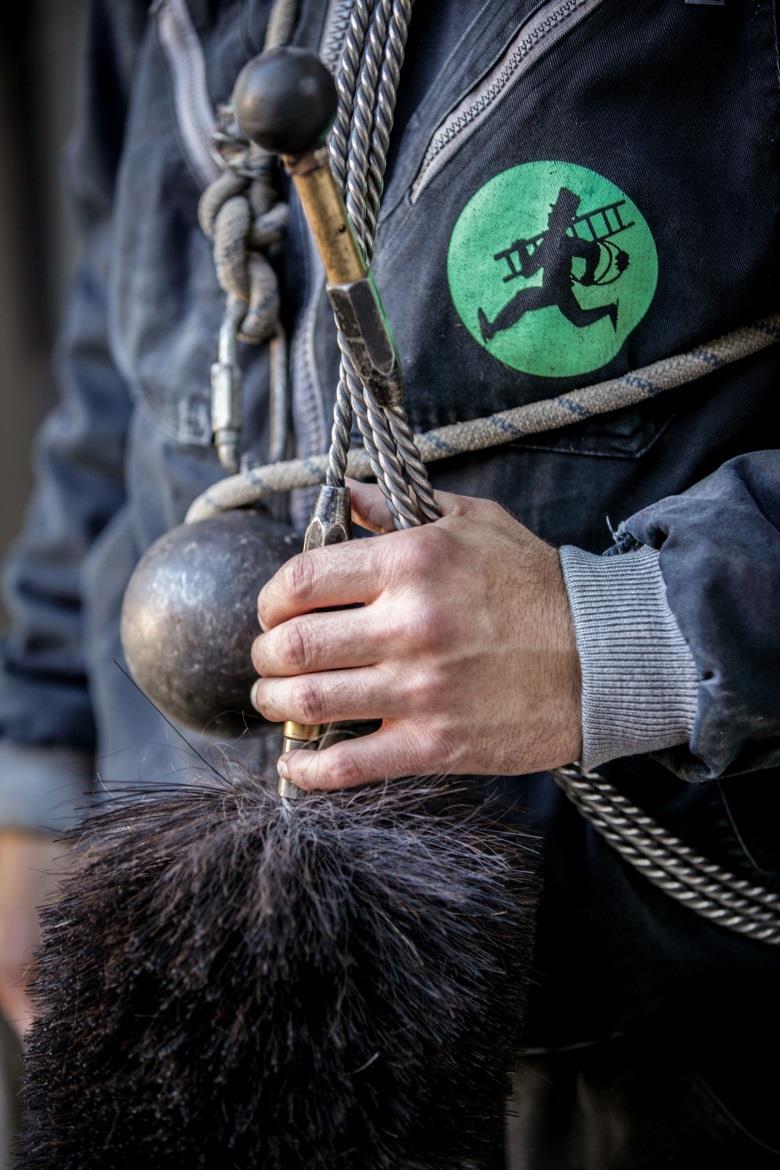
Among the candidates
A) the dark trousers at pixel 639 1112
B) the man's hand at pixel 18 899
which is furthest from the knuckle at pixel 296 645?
the man's hand at pixel 18 899

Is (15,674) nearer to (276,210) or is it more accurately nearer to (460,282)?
(276,210)

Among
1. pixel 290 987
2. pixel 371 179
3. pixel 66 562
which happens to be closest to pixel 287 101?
pixel 371 179

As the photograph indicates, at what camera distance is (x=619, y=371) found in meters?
0.67

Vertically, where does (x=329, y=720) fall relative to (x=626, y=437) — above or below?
below

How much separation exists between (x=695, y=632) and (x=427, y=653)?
15cm

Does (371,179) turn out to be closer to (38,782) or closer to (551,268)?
(551,268)

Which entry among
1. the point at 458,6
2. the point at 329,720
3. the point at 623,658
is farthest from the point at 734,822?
the point at 458,6

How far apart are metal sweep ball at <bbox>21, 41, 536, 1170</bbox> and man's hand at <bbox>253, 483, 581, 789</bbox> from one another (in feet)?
0.13

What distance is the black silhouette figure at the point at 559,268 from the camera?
64cm

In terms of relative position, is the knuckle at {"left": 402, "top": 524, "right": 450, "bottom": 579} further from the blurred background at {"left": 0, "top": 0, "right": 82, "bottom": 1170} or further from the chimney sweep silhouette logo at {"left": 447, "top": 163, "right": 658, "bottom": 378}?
the blurred background at {"left": 0, "top": 0, "right": 82, "bottom": 1170}

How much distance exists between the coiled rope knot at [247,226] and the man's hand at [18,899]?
2.17 feet

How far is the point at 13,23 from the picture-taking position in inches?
83.7

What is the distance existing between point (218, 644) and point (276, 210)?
1.18ft

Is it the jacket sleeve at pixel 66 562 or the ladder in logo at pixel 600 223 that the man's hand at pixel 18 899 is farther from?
the ladder in logo at pixel 600 223
